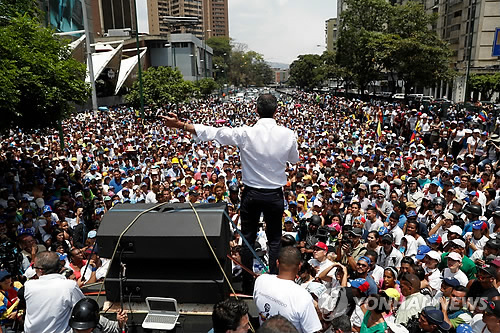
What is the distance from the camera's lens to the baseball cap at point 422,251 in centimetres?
533

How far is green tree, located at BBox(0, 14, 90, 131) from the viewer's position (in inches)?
322

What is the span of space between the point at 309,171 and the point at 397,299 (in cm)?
685

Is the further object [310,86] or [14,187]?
[310,86]

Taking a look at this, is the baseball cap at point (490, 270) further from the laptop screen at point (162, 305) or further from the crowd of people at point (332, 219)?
the laptop screen at point (162, 305)

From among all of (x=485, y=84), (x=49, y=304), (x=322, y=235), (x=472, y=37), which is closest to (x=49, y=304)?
(x=49, y=304)

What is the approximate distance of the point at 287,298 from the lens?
8.61 ft

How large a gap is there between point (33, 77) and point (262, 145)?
25.5 feet

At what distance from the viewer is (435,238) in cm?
566

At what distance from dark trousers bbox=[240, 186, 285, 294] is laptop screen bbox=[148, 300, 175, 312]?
0.95 m

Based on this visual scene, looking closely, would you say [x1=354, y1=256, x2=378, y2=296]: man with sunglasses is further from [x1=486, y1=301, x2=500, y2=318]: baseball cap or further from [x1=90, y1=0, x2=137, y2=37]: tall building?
[x1=90, y1=0, x2=137, y2=37]: tall building

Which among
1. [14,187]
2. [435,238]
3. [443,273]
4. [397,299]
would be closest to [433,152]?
[435,238]

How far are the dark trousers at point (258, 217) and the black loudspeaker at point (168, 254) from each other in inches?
21.9

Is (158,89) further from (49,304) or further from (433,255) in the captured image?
(49,304)

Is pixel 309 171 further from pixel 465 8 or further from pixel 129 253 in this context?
pixel 465 8
